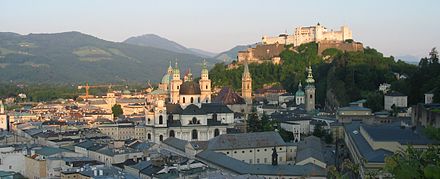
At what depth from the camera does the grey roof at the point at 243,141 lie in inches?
1446

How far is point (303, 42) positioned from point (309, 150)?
4893cm

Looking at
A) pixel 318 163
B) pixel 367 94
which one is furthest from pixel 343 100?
pixel 318 163

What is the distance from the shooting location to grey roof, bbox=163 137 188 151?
1559 inches

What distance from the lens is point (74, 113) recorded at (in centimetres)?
6919

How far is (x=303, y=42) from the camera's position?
268 ft

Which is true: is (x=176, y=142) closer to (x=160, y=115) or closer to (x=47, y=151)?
(x=160, y=115)

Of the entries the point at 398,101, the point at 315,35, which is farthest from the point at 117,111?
the point at 398,101

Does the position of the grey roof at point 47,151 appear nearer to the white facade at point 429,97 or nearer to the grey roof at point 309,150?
the grey roof at point 309,150

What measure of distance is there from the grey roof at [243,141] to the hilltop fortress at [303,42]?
40038 mm

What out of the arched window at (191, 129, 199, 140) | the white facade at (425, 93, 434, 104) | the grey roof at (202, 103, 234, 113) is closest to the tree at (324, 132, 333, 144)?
the white facade at (425, 93, 434, 104)

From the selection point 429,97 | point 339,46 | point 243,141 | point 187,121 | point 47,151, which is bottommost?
point 47,151

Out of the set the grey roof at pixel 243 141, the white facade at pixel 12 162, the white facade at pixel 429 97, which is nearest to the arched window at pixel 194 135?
the grey roof at pixel 243 141

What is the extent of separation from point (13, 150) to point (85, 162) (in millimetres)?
7102

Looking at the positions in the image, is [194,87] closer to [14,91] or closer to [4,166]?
[4,166]
